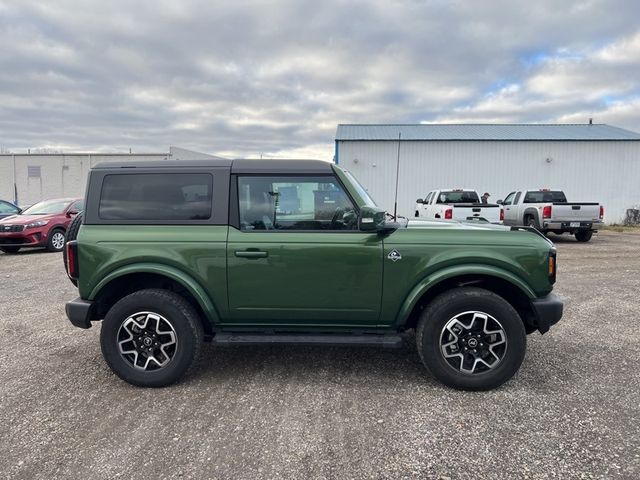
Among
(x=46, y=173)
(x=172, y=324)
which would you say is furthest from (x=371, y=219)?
(x=46, y=173)

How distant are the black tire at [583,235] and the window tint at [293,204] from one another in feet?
43.8

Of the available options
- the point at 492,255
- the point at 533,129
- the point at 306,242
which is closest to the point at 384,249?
the point at 306,242

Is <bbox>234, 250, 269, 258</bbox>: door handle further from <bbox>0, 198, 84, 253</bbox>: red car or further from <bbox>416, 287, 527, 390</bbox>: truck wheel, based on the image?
<bbox>0, 198, 84, 253</bbox>: red car

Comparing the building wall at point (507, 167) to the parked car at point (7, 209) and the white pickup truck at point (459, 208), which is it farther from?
the parked car at point (7, 209)

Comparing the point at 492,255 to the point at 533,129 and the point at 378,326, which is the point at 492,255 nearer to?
the point at 378,326

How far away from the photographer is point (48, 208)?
40.2ft

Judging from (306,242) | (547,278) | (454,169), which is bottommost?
(547,278)

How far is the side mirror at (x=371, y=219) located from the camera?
330cm

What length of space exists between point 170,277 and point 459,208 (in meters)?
9.77

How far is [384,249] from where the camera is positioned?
3385 millimetres

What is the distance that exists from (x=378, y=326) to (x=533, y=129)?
24661 mm

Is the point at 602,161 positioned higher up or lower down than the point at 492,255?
higher up

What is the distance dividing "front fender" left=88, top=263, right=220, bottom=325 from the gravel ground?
0.72 meters

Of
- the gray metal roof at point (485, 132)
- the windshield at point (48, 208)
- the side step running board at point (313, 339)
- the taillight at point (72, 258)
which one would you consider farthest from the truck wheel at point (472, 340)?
the gray metal roof at point (485, 132)
